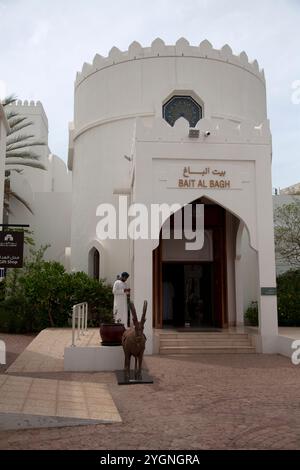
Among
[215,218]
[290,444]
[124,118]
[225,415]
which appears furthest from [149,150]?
[290,444]

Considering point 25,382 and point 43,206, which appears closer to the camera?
point 25,382

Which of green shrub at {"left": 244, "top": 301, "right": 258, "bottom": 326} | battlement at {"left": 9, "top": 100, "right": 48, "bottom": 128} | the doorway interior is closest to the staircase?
the doorway interior

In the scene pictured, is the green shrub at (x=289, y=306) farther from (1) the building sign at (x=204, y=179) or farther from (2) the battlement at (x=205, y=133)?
(2) the battlement at (x=205, y=133)

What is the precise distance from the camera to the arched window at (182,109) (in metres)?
14.4

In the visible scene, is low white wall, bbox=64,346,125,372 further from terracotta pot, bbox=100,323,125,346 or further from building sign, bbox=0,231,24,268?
building sign, bbox=0,231,24,268

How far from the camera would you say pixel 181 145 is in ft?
37.1

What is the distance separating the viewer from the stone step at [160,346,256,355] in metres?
10.6

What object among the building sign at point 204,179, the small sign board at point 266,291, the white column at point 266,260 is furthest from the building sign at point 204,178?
the small sign board at point 266,291

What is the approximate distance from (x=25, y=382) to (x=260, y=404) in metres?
3.36

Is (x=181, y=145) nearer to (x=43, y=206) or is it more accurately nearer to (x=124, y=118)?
(x=124, y=118)

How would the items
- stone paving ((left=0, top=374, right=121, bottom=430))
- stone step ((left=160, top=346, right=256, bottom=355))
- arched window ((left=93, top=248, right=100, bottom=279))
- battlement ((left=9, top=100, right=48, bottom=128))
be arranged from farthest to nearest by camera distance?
battlement ((left=9, top=100, right=48, bottom=128))
arched window ((left=93, top=248, right=100, bottom=279))
stone step ((left=160, top=346, right=256, bottom=355))
stone paving ((left=0, top=374, right=121, bottom=430))

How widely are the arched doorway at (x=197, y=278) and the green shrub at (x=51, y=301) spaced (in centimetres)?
199

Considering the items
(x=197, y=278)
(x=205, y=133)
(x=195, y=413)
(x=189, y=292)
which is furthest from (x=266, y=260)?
(x=195, y=413)

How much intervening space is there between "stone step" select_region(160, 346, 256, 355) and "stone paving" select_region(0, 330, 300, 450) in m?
1.50
